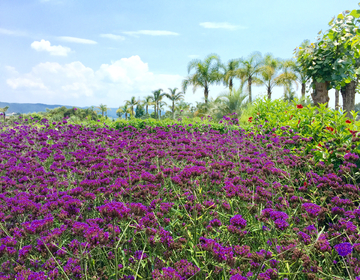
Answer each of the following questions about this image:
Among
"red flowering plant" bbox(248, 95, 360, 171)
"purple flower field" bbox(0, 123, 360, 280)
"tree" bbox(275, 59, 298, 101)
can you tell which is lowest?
"purple flower field" bbox(0, 123, 360, 280)

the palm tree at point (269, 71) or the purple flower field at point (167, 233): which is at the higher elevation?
the palm tree at point (269, 71)

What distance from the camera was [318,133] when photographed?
16.6ft

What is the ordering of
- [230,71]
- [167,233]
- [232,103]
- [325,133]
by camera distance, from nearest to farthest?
[167,233] < [325,133] < [232,103] < [230,71]

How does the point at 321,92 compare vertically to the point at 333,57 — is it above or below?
below

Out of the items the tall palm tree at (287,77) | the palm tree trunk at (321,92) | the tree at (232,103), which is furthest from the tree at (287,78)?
the palm tree trunk at (321,92)

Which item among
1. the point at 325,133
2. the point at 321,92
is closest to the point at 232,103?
the point at 321,92

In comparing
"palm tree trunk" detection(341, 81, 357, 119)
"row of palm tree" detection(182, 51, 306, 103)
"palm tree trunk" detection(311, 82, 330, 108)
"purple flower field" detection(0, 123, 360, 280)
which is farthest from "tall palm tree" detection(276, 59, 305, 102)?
"purple flower field" detection(0, 123, 360, 280)

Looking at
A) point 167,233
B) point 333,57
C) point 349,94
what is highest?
point 333,57

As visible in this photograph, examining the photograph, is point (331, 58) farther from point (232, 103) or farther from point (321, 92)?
point (232, 103)

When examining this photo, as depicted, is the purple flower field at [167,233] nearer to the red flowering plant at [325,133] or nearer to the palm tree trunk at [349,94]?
the red flowering plant at [325,133]

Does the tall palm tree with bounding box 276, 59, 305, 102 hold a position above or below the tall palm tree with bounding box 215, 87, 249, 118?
above

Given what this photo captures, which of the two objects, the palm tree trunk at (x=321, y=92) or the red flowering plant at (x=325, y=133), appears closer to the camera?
the red flowering plant at (x=325, y=133)

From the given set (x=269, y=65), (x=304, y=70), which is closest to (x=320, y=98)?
(x=304, y=70)

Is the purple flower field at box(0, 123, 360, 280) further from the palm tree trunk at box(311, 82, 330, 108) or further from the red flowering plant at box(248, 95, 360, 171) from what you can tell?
the palm tree trunk at box(311, 82, 330, 108)
